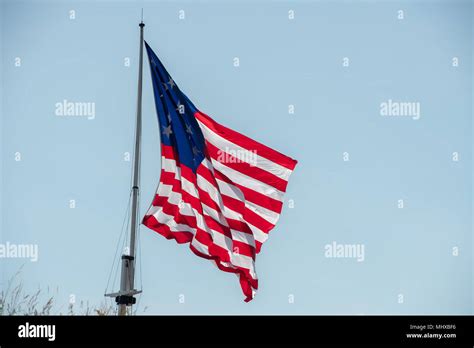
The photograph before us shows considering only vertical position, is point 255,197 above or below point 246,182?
below

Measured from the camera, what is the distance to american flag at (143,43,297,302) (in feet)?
74.7

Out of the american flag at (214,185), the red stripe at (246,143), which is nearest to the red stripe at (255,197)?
the american flag at (214,185)

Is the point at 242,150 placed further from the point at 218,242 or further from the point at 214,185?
the point at 218,242

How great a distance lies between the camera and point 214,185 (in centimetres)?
2353

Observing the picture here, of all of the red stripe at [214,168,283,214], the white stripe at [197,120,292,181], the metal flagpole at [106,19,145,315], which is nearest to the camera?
the metal flagpole at [106,19,145,315]

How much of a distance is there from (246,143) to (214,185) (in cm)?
143

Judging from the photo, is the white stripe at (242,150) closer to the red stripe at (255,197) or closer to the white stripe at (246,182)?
the white stripe at (246,182)
